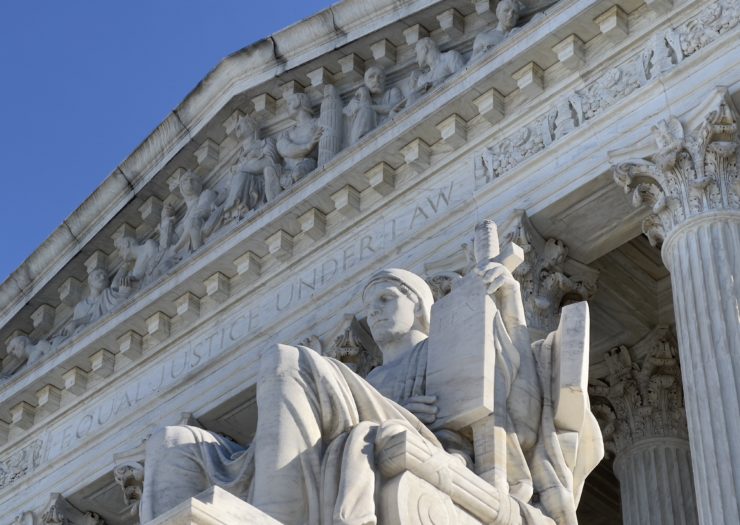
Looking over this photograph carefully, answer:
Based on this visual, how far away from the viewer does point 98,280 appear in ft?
71.5

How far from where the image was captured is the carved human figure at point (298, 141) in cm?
1897

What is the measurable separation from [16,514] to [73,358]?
2165 mm

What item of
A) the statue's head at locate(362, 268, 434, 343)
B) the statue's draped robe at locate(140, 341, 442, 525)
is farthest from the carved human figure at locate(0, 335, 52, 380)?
the statue's draped robe at locate(140, 341, 442, 525)

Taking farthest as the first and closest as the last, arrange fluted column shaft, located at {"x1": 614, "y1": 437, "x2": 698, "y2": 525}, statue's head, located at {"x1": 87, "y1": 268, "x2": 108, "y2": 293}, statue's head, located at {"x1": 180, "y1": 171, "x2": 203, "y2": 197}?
statue's head, located at {"x1": 87, "y1": 268, "x2": 108, "y2": 293}, statue's head, located at {"x1": 180, "y1": 171, "x2": 203, "y2": 197}, fluted column shaft, located at {"x1": 614, "y1": 437, "x2": 698, "y2": 525}

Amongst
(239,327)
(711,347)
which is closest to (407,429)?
(711,347)

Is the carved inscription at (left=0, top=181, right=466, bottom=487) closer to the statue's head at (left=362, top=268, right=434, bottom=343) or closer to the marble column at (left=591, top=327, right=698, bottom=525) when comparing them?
the marble column at (left=591, top=327, right=698, bottom=525)

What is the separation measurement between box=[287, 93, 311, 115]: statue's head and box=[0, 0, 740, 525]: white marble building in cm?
4

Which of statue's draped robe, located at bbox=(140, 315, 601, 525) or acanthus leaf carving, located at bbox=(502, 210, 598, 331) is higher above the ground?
acanthus leaf carving, located at bbox=(502, 210, 598, 331)

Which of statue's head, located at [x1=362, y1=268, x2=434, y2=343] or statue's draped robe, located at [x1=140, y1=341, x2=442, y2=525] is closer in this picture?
statue's draped robe, located at [x1=140, y1=341, x2=442, y2=525]

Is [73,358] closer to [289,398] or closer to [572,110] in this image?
[572,110]

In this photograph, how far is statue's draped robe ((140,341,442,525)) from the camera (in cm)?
762

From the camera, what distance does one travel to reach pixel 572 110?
51.1 feet

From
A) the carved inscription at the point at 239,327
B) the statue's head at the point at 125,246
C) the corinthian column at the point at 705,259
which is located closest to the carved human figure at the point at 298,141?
the carved inscription at the point at 239,327

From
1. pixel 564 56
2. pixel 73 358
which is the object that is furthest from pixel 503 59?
pixel 73 358
